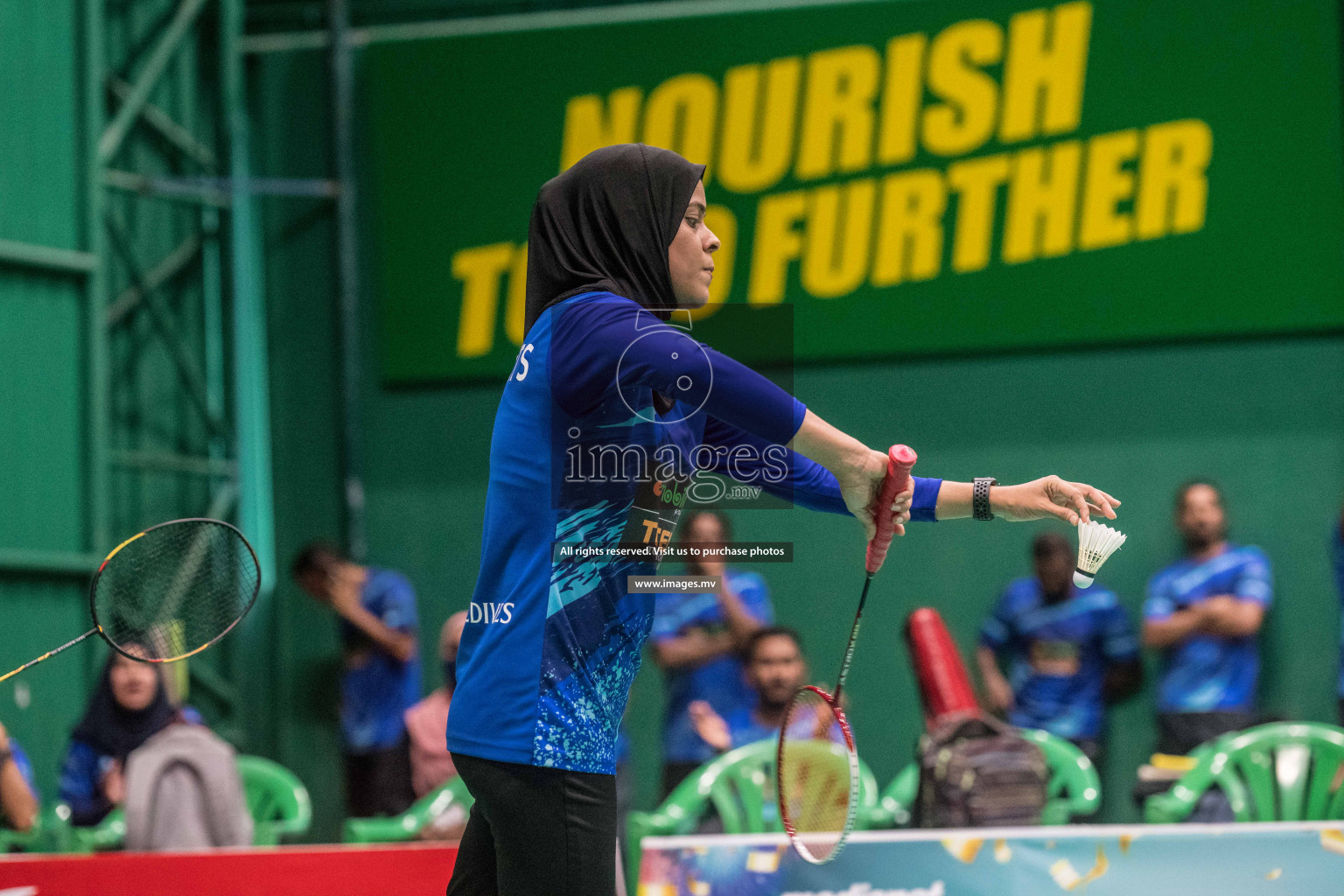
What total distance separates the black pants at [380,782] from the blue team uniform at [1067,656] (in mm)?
2878

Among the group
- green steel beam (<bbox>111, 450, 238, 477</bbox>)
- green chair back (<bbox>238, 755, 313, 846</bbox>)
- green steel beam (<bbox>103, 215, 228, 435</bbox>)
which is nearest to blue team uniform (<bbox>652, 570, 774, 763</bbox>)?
green chair back (<bbox>238, 755, 313, 846</bbox>)

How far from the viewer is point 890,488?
85.8 inches

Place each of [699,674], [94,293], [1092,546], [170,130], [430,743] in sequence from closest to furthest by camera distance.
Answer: [1092,546], [430,743], [699,674], [94,293], [170,130]

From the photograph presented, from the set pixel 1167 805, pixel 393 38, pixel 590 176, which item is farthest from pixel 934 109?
pixel 590 176

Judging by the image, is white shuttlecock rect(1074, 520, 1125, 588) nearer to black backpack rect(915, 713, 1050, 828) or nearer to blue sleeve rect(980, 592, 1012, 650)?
black backpack rect(915, 713, 1050, 828)

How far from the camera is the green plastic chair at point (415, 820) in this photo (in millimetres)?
4969

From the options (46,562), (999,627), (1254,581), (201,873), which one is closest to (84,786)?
(46,562)

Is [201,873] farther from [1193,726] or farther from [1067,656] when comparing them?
[1193,726]

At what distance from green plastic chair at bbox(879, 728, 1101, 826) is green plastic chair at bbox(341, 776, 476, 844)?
4.86 ft

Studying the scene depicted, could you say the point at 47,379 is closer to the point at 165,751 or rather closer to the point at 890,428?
the point at 165,751

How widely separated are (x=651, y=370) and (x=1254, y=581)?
16.9 ft

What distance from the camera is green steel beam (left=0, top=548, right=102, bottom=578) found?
641cm

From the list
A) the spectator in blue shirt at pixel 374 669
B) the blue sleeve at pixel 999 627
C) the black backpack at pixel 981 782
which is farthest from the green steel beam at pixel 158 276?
the black backpack at pixel 981 782

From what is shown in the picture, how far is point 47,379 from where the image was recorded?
22.2ft
